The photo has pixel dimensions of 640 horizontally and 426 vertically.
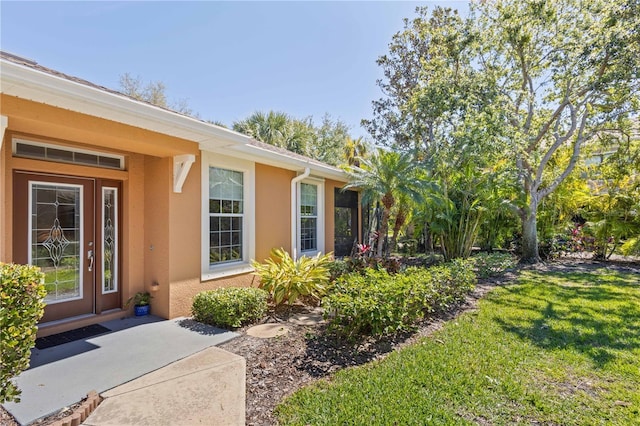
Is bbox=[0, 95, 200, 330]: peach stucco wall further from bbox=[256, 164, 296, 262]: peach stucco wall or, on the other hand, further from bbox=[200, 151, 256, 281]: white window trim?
bbox=[256, 164, 296, 262]: peach stucco wall

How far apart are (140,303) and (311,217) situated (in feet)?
17.6

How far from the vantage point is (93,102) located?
4098 mm

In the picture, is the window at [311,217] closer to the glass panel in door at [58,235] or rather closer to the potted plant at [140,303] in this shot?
the potted plant at [140,303]

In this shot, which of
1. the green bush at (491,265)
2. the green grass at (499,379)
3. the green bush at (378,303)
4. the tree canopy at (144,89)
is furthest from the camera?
the tree canopy at (144,89)

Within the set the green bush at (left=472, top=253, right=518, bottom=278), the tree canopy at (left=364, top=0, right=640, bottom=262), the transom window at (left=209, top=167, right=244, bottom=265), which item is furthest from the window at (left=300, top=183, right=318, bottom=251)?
the green bush at (left=472, top=253, right=518, bottom=278)

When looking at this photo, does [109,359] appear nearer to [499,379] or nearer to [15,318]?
[15,318]

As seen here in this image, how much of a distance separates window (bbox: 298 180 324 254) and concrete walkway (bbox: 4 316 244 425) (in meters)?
4.56

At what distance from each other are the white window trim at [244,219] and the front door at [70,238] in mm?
1592

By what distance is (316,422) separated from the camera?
Result: 125 inches

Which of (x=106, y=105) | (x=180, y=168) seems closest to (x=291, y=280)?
(x=180, y=168)

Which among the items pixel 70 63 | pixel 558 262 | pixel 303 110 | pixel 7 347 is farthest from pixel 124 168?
pixel 303 110

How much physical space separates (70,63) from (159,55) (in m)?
4.10

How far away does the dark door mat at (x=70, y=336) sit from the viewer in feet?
16.1

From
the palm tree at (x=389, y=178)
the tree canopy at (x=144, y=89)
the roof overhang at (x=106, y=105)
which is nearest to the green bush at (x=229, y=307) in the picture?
the roof overhang at (x=106, y=105)
